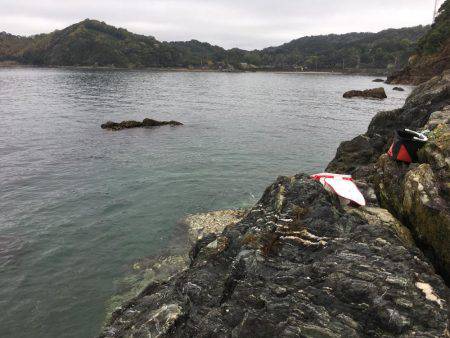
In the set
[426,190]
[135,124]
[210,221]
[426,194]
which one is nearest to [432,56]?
[135,124]

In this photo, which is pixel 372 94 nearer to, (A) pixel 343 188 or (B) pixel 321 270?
(A) pixel 343 188

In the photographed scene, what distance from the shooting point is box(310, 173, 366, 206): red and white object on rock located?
34.7 ft

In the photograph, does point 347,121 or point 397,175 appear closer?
point 397,175

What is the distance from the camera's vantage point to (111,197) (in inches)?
853

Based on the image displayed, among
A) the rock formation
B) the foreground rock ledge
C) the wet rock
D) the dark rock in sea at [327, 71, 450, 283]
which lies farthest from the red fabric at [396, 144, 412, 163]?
the wet rock

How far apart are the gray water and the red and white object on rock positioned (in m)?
8.66

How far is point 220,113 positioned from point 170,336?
1940 inches

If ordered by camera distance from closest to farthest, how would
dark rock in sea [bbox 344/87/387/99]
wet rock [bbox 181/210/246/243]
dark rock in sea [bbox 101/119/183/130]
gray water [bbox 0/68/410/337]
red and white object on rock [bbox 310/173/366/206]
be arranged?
red and white object on rock [bbox 310/173/366/206] → gray water [bbox 0/68/410/337] → wet rock [bbox 181/210/246/243] → dark rock in sea [bbox 101/119/183/130] → dark rock in sea [bbox 344/87/387/99]

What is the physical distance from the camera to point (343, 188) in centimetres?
1095

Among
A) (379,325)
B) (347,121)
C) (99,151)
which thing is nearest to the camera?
(379,325)

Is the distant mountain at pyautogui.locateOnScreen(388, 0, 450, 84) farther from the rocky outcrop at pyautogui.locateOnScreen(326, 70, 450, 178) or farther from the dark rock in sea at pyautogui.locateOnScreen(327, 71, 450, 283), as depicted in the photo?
the dark rock in sea at pyautogui.locateOnScreen(327, 71, 450, 283)

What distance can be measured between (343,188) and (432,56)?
116 metres

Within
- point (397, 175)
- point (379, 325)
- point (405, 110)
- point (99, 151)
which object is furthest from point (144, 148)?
point (379, 325)

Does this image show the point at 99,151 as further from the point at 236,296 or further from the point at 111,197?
the point at 236,296
